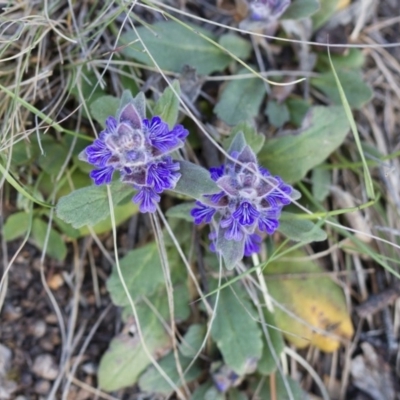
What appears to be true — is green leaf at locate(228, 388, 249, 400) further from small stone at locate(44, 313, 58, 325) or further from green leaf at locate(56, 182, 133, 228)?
green leaf at locate(56, 182, 133, 228)

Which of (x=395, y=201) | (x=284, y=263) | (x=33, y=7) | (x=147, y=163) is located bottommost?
(x=284, y=263)

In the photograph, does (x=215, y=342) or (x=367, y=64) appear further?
(x=367, y=64)

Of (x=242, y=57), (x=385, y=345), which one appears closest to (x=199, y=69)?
(x=242, y=57)

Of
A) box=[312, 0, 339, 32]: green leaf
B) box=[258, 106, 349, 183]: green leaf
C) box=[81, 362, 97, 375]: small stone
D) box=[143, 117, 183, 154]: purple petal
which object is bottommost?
box=[81, 362, 97, 375]: small stone

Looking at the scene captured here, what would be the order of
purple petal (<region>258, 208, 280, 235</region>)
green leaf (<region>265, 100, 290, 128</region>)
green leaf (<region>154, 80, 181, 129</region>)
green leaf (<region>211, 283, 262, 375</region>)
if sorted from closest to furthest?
purple petal (<region>258, 208, 280, 235</region>)
green leaf (<region>154, 80, 181, 129</region>)
green leaf (<region>211, 283, 262, 375</region>)
green leaf (<region>265, 100, 290, 128</region>)

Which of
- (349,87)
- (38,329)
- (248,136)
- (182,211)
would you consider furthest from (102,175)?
(349,87)

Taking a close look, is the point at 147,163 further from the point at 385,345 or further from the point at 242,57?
the point at 385,345

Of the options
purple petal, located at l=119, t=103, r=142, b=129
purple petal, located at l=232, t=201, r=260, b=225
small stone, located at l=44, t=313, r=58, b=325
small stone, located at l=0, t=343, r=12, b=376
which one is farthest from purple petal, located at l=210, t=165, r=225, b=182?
small stone, located at l=0, t=343, r=12, b=376
